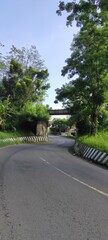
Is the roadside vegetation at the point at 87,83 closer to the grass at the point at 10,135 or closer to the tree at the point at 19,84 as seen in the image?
the grass at the point at 10,135

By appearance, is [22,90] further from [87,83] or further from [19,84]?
[87,83]

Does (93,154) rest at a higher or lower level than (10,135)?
lower

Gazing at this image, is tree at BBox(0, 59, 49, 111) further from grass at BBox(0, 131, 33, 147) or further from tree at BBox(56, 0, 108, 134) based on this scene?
tree at BBox(56, 0, 108, 134)

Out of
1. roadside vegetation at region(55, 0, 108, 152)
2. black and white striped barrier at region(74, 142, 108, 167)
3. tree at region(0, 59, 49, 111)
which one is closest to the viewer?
black and white striped barrier at region(74, 142, 108, 167)

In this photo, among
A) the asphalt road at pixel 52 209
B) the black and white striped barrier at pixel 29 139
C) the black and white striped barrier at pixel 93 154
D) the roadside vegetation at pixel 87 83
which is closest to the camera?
the asphalt road at pixel 52 209

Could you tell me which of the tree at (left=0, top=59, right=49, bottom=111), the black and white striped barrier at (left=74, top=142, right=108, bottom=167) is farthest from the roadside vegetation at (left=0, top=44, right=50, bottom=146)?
the black and white striped barrier at (left=74, top=142, right=108, bottom=167)

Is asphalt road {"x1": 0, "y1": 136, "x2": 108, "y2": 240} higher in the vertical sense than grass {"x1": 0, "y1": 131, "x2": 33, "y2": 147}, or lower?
lower

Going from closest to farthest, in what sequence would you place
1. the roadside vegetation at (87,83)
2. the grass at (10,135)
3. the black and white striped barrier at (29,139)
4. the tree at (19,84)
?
the roadside vegetation at (87,83), the grass at (10,135), the black and white striped barrier at (29,139), the tree at (19,84)

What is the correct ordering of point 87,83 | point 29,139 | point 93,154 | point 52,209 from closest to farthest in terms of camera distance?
1. point 52,209
2. point 93,154
3. point 87,83
4. point 29,139

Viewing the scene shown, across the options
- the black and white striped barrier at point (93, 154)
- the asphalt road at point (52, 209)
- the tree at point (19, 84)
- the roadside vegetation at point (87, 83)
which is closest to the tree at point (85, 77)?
the roadside vegetation at point (87, 83)

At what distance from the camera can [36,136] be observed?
6303 centimetres

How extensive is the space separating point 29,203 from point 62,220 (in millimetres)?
1703

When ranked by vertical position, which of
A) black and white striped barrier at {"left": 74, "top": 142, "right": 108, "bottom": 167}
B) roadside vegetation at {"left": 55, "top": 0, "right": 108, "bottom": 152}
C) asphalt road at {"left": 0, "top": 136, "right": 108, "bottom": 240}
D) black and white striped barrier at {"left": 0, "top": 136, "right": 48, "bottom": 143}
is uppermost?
roadside vegetation at {"left": 55, "top": 0, "right": 108, "bottom": 152}

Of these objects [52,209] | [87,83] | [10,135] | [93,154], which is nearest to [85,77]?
[87,83]
